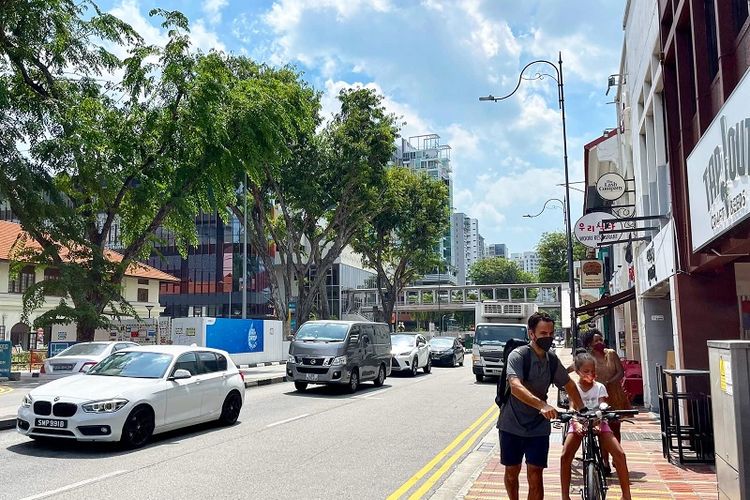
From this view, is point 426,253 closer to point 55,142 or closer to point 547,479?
point 55,142

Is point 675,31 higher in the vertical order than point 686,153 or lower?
higher

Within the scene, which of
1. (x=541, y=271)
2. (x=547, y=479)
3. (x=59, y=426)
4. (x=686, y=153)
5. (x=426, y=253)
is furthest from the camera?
(x=541, y=271)

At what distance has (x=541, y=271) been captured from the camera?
258 feet

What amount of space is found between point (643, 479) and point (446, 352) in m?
24.7

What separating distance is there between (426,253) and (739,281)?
1440 inches

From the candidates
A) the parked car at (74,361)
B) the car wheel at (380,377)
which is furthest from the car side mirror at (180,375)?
the car wheel at (380,377)

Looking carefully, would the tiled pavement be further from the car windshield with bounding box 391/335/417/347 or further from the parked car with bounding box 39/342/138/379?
the car windshield with bounding box 391/335/417/347

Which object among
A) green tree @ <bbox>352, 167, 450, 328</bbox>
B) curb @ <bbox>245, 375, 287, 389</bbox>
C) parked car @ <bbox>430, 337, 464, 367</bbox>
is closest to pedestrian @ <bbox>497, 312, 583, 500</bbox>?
curb @ <bbox>245, 375, 287, 389</bbox>

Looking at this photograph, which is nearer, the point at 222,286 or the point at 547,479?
the point at 547,479

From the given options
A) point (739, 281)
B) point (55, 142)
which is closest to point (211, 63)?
point (55, 142)

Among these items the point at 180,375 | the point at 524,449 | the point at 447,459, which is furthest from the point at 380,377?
the point at 524,449

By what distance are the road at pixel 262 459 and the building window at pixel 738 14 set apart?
278 inches

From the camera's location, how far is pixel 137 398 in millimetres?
9562

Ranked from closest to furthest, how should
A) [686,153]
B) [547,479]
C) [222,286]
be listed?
[547,479] → [686,153] → [222,286]
